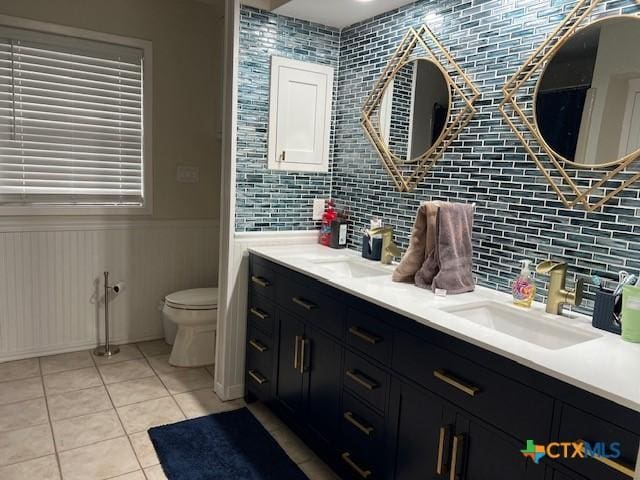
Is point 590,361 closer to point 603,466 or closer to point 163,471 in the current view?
point 603,466

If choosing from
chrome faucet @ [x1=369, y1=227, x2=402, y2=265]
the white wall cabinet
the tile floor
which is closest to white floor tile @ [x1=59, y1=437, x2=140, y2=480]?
the tile floor

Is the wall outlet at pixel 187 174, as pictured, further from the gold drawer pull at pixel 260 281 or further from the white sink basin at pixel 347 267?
the white sink basin at pixel 347 267

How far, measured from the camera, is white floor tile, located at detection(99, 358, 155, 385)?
2898 mm

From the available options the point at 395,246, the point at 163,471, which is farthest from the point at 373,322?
the point at 163,471

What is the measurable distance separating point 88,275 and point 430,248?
2384mm

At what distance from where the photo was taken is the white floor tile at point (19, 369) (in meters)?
2.84

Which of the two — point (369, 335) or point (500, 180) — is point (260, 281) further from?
point (500, 180)

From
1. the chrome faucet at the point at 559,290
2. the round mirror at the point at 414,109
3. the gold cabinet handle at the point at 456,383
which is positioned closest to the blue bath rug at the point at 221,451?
the gold cabinet handle at the point at 456,383

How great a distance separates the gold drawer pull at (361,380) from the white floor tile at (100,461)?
3.34ft

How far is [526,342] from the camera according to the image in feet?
4.39

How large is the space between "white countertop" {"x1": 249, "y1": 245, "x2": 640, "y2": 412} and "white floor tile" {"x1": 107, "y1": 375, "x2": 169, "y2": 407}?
1.19 metres

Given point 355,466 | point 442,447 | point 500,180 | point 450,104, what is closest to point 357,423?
point 355,466

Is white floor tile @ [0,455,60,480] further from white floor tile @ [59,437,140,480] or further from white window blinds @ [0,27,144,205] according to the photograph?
white window blinds @ [0,27,144,205]

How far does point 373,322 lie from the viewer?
173 cm
